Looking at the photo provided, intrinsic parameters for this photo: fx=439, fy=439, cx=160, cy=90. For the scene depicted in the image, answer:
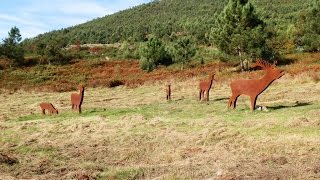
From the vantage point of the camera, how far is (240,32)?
44.1 m

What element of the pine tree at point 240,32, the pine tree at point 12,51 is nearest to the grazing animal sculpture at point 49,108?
the pine tree at point 240,32

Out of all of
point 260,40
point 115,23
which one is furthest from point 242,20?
point 115,23

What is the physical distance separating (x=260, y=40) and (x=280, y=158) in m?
34.1

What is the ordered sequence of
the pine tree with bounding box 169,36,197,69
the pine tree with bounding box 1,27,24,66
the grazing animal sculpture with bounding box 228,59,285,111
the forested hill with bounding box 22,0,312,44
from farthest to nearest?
1. the forested hill with bounding box 22,0,312,44
2. the pine tree with bounding box 1,27,24,66
3. the pine tree with bounding box 169,36,197,69
4. the grazing animal sculpture with bounding box 228,59,285,111

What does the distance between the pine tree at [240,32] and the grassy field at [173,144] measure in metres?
23.8

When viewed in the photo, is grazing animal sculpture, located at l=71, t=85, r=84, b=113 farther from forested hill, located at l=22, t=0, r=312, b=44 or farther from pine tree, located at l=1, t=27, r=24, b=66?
forested hill, located at l=22, t=0, r=312, b=44

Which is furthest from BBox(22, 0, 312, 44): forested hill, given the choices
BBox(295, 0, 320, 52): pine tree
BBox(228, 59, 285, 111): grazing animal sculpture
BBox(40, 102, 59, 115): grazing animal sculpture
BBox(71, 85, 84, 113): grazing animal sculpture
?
BBox(228, 59, 285, 111): grazing animal sculpture

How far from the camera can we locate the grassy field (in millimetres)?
10320

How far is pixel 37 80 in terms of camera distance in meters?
57.0

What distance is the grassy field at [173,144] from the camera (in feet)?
33.9

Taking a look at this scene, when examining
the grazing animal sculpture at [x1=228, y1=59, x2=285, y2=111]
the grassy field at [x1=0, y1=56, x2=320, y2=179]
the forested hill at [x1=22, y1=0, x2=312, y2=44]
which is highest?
the forested hill at [x1=22, y1=0, x2=312, y2=44]

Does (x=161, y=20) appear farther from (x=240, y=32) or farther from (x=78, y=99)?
(x=78, y=99)

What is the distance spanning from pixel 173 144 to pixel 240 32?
3230 centimetres

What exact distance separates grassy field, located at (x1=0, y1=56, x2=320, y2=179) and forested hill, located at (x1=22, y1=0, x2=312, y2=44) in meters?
85.7
